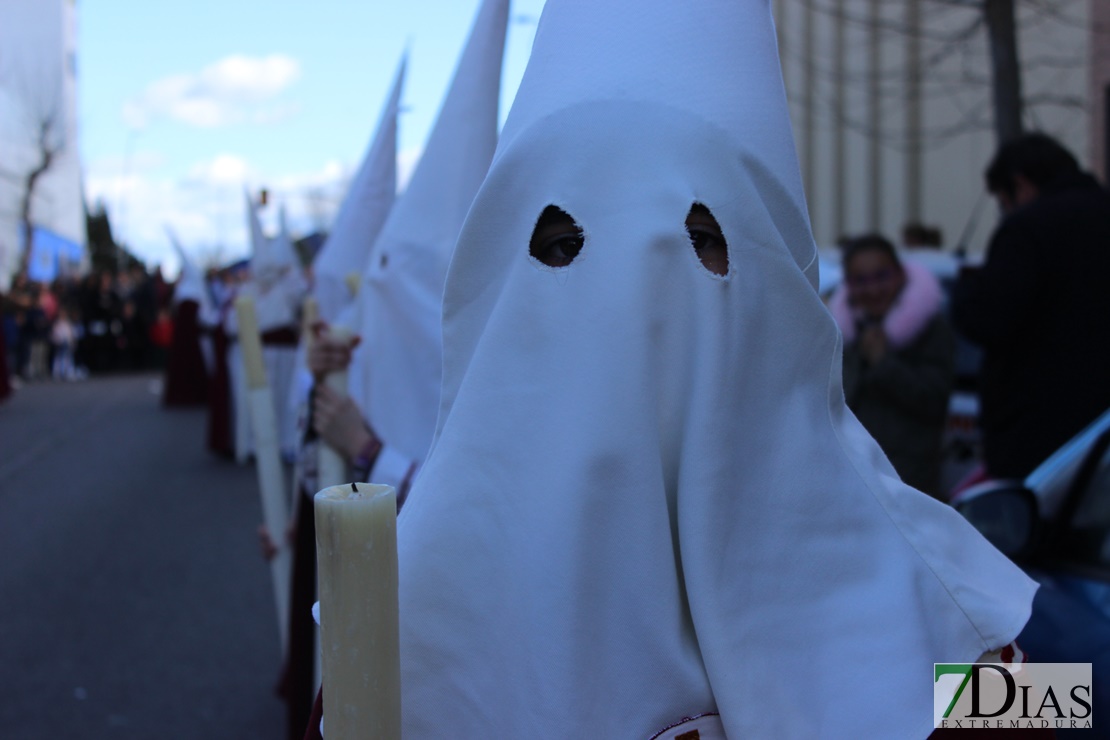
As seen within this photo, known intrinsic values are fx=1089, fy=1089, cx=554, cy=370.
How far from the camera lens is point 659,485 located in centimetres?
131

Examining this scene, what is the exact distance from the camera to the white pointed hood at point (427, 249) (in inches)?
120

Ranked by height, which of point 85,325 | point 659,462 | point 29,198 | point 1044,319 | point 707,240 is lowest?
point 85,325

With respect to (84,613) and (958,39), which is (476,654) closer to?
(84,613)

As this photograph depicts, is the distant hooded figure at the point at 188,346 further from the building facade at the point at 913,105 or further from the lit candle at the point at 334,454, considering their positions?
the lit candle at the point at 334,454

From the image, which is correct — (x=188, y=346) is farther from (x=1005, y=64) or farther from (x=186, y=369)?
(x=1005, y=64)

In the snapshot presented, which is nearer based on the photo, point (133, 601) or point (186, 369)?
point (133, 601)

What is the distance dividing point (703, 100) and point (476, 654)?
0.78m

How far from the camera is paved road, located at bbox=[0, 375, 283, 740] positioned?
4.60 m

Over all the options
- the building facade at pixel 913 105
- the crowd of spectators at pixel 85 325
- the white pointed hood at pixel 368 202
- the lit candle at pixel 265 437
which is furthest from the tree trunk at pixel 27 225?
the lit candle at pixel 265 437

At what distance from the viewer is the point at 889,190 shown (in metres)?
16.7

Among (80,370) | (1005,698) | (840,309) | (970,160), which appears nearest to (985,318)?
(840,309)

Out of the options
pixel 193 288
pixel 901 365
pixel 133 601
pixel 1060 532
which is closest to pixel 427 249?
pixel 1060 532

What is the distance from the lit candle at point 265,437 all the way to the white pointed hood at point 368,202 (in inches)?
40.4

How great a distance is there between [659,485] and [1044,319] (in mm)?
3066
